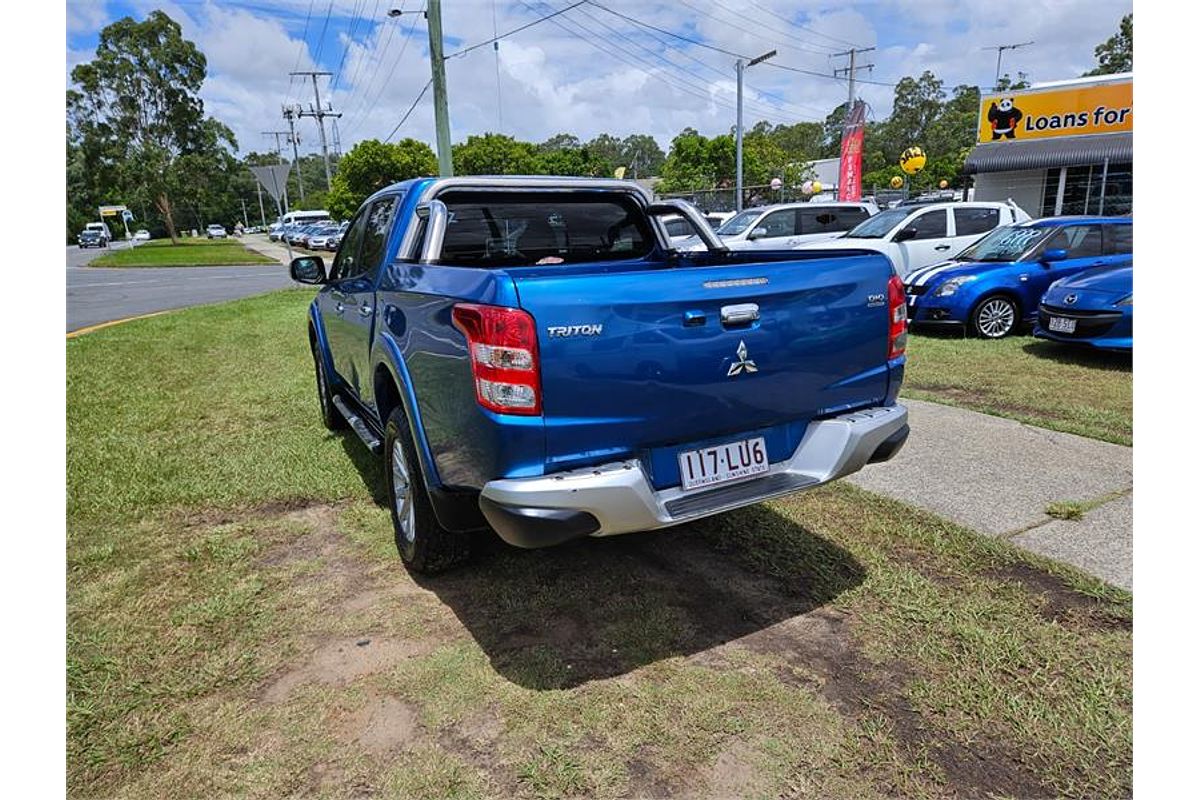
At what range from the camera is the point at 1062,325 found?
773cm

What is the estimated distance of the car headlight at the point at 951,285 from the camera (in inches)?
363

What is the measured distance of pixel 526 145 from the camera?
5422 cm

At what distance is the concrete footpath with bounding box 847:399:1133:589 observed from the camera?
3680 millimetres

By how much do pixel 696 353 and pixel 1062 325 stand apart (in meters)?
6.83

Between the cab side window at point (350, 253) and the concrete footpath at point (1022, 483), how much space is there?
361cm

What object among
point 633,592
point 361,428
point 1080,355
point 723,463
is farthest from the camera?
point 1080,355

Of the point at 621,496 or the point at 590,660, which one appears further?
the point at 590,660

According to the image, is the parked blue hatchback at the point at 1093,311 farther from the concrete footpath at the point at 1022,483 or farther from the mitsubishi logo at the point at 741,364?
the mitsubishi logo at the point at 741,364

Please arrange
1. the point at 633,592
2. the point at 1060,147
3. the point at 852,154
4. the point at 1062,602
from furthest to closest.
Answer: the point at 852,154 → the point at 1060,147 → the point at 633,592 → the point at 1062,602

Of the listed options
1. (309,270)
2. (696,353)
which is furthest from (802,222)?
(696,353)

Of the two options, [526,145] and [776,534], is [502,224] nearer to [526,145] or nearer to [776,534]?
[776,534]

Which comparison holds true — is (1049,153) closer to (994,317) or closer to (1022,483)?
(994,317)

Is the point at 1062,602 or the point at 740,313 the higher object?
the point at 740,313

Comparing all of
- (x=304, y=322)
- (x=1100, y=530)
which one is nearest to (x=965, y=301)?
(x=1100, y=530)
